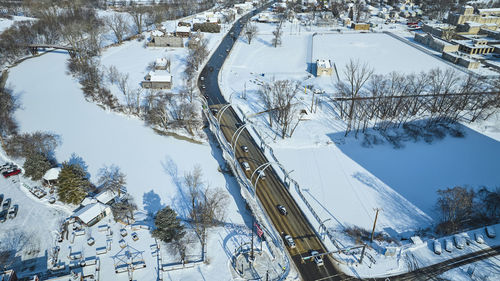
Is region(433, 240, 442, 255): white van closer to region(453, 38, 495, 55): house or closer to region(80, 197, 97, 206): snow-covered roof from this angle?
region(80, 197, 97, 206): snow-covered roof

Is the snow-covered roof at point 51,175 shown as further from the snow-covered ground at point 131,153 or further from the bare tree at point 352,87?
the bare tree at point 352,87

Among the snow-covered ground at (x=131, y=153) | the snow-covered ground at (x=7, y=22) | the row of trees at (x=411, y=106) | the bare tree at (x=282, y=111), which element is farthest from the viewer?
the snow-covered ground at (x=7, y=22)

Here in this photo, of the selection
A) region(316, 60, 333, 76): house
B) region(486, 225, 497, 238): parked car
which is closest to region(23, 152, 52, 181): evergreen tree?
region(486, 225, 497, 238): parked car

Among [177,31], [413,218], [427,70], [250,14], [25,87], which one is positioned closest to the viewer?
[413,218]

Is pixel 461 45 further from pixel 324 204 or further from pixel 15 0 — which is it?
pixel 15 0

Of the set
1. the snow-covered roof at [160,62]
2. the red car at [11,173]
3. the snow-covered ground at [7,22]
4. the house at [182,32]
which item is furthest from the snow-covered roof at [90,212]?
the snow-covered ground at [7,22]

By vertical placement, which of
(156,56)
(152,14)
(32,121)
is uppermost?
(152,14)

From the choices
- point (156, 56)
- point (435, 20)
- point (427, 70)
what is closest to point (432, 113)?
point (427, 70)
